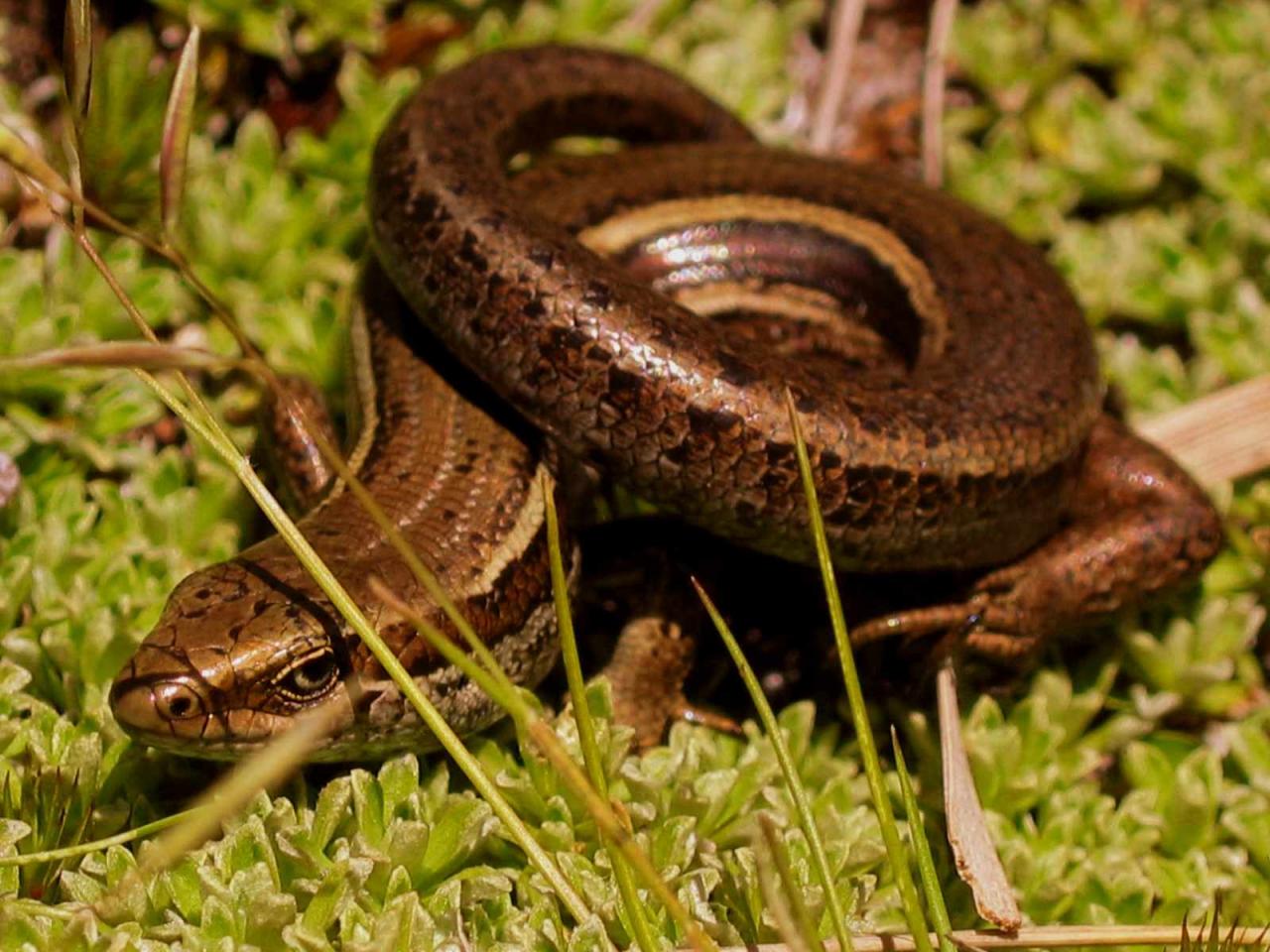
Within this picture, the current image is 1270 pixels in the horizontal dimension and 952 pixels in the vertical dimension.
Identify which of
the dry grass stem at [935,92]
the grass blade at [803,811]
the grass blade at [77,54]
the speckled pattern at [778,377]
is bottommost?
the grass blade at [803,811]

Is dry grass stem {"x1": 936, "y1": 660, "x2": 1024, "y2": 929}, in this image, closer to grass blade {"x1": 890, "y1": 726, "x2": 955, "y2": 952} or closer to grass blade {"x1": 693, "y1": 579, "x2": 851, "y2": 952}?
grass blade {"x1": 890, "y1": 726, "x2": 955, "y2": 952}

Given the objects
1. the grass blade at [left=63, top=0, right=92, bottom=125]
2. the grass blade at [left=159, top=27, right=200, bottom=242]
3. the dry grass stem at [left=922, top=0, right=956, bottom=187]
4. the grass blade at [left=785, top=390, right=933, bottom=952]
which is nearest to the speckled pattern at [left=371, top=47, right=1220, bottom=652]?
the grass blade at [left=785, top=390, right=933, bottom=952]

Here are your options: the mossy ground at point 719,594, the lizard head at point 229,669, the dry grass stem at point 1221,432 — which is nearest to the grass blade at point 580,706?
the mossy ground at point 719,594

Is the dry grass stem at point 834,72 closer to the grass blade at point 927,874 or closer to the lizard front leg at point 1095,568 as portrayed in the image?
the lizard front leg at point 1095,568

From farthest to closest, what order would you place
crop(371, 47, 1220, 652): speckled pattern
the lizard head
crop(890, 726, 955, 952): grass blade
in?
1. crop(371, 47, 1220, 652): speckled pattern
2. the lizard head
3. crop(890, 726, 955, 952): grass blade

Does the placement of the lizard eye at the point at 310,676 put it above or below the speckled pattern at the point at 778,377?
below

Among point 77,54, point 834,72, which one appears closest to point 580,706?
point 77,54

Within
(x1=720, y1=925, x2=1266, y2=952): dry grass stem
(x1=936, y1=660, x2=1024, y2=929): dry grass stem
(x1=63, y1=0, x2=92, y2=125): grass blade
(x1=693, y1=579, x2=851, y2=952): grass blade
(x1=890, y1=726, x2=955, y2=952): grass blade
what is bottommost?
(x1=720, y1=925, x2=1266, y2=952): dry grass stem
